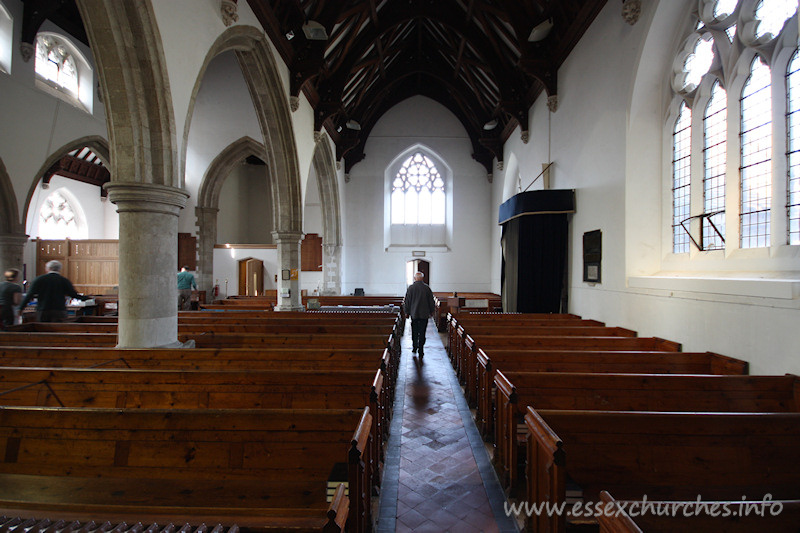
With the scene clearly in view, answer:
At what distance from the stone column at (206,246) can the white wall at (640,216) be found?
9.74 metres

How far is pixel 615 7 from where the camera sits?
536 cm

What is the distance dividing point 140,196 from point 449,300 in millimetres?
7529

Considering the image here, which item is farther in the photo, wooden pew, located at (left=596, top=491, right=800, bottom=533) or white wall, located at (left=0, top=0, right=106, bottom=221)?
white wall, located at (left=0, top=0, right=106, bottom=221)

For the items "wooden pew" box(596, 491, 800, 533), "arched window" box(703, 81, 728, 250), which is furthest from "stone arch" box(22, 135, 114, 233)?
"wooden pew" box(596, 491, 800, 533)

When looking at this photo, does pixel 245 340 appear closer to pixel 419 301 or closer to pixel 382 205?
pixel 419 301


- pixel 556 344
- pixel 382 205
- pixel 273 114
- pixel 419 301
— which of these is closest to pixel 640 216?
pixel 556 344

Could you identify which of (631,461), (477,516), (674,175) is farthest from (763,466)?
(674,175)

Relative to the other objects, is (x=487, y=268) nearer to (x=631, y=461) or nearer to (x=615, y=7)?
(x=615, y=7)

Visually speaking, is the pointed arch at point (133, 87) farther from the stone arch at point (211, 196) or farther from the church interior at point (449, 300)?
the stone arch at point (211, 196)

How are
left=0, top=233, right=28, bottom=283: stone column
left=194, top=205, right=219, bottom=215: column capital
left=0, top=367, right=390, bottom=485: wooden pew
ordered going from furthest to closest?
left=194, top=205, right=219, bottom=215: column capital → left=0, top=233, right=28, bottom=283: stone column → left=0, top=367, right=390, bottom=485: wooden pew

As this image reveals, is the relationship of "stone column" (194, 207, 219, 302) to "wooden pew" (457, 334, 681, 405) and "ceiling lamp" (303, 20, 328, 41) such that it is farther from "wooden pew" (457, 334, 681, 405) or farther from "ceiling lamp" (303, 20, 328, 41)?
"wooden pew" (457, 334, 681, 405)

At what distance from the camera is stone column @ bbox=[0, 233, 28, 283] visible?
296 inches

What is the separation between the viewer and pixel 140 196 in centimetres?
379

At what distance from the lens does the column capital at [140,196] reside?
378 cm
